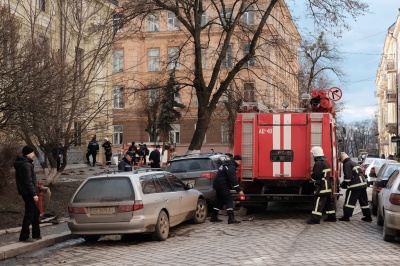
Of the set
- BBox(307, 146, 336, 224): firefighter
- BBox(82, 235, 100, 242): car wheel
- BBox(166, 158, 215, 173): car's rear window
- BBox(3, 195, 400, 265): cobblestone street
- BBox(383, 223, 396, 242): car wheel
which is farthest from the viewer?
BBox(166, 158, 215, 173): car's rear window

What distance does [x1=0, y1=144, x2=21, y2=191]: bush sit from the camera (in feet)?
48.3

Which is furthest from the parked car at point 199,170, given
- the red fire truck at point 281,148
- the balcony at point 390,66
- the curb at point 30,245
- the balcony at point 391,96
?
the balcony at point 390,66

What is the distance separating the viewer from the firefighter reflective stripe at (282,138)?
13711 millimetres

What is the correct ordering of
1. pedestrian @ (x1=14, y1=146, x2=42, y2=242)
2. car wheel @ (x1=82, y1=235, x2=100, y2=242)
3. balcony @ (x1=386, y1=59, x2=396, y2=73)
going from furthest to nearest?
1. balcony @ (x1=386, y1=59, x2=396, y2=73)
2. car wheel @ (x1=82, y1=235, x2=100, y2=242)
3. pedestrian @ (x1=14, y1=146, x2=42, y2=242)

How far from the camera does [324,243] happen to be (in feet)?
33.1

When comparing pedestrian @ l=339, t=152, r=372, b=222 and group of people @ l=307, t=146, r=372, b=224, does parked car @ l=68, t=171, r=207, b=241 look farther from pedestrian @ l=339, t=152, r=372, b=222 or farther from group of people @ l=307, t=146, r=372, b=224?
pedestrian @ l=339, t=152, r=372, b=222

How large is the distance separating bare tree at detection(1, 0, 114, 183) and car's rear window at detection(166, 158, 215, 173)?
349cm

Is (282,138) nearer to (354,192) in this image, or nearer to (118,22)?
(354,192)

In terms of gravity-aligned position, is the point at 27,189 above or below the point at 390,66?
below

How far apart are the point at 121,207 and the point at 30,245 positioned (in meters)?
1.83

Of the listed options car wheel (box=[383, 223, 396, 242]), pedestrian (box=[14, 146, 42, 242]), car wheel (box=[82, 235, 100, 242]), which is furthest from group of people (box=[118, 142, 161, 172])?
car wheel (box=[383, 223, 396, 242])

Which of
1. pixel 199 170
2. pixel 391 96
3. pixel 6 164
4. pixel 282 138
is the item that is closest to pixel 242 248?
pixel 282 138

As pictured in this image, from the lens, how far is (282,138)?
1377cm

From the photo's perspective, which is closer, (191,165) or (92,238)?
(92,238)
